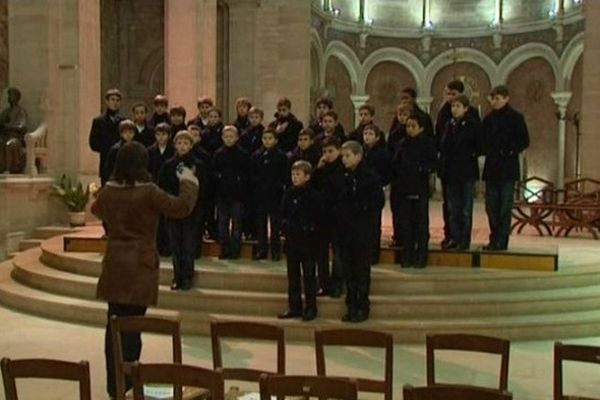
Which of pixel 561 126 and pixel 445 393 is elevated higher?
pixel 561 126

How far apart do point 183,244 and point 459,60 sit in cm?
1914

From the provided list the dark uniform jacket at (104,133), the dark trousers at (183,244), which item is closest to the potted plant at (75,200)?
the dark uniform jacket at (104,133)

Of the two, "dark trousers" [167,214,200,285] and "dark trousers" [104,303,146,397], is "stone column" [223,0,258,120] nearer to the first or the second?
"dark trousers" [167,214,200,285]

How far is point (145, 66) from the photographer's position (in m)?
19.9

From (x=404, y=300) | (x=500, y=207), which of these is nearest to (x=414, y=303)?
(x=404, y=300)

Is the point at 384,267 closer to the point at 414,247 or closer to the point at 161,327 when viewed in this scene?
the point at 414,247

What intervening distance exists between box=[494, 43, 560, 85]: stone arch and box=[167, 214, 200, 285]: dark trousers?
18.2 meters

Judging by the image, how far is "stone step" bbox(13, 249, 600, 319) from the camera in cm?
783

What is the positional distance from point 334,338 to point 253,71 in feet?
46.6

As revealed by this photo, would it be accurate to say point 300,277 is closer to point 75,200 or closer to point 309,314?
point 309,314

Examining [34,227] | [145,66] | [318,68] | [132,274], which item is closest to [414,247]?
[132,274]

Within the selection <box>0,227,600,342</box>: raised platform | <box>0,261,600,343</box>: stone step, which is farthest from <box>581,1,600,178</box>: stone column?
<box>0,261,600,343</box>: stone step

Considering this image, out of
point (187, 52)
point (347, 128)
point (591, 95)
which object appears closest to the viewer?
point (187, 52)

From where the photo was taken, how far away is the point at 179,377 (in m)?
3.42
